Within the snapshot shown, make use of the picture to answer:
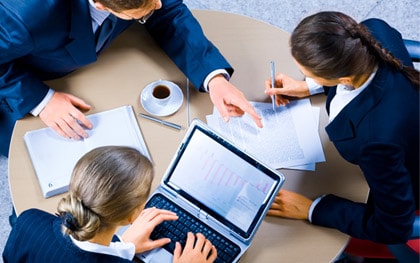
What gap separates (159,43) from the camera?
4.82 feet

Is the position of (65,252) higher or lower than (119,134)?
lower

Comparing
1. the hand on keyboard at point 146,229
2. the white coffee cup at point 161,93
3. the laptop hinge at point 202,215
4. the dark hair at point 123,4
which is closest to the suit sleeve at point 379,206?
the laptop hinge at point 202,215

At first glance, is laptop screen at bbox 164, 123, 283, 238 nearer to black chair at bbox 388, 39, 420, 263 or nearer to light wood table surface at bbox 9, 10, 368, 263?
light wood table surface at bbox 9, 10, 368, 263

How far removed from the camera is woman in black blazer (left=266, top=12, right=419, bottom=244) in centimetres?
115

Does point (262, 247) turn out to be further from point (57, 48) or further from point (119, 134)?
point (57, 48)

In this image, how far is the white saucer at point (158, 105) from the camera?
1.37 metres

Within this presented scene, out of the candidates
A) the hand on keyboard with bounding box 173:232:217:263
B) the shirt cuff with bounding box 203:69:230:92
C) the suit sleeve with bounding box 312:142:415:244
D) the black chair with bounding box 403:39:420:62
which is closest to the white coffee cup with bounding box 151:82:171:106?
the shirt cuff with bounding box 203:69:230:92

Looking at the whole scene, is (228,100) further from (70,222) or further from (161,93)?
(70,222)

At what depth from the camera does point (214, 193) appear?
1.26 m

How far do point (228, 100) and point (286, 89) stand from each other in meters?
0.16

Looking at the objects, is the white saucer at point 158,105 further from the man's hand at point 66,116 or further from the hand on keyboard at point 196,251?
the hand on keyboard at point 196,251

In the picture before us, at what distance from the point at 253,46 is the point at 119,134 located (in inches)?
18.3

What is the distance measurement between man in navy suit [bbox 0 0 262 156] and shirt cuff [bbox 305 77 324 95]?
186 millimetres

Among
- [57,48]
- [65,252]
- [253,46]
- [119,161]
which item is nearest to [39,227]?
[65,252]
